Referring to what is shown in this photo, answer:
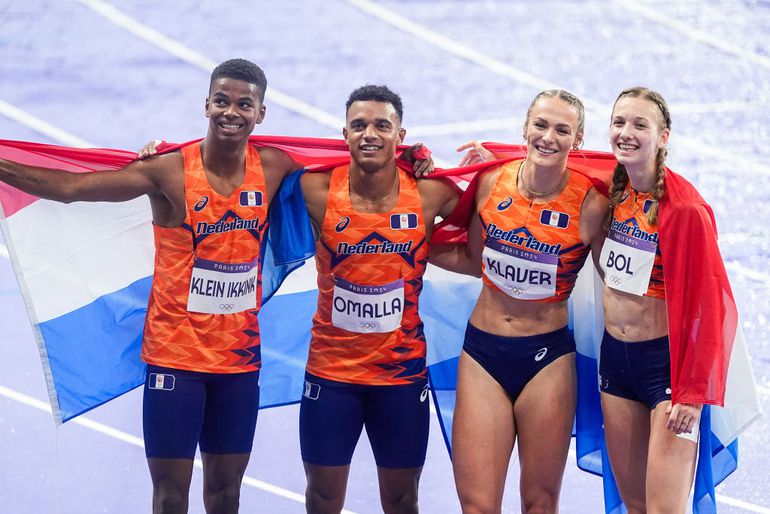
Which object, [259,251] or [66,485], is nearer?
[259,251]

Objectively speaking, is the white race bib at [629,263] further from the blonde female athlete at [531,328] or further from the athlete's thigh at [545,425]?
the athlete's thigh at [545,425]

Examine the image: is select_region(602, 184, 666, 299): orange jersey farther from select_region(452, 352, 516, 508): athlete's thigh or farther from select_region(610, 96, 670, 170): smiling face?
select_region(452, 352, 516, 508): athlete's thigh

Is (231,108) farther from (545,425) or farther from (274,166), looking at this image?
(545,425)

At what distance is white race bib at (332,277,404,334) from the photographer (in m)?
4.56

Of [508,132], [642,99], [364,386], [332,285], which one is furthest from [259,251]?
[508,132]

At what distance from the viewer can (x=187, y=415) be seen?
4500mm

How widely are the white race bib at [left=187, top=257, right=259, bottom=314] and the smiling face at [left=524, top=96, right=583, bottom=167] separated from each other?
1313mm

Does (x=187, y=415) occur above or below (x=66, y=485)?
above

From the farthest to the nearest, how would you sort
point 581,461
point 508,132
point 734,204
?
point 508,132 < point 734,204 < point 581,461

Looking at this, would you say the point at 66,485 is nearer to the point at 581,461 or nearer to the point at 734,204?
the point at 581,461

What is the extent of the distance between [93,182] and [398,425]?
168cm

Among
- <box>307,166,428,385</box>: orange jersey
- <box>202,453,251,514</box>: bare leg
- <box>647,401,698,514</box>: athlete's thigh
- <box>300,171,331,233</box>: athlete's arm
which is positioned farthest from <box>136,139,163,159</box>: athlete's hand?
<box>647,401,698,514</box>: athlete's thigh

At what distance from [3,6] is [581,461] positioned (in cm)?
804

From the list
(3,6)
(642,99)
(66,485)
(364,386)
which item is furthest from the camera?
(3,6)
